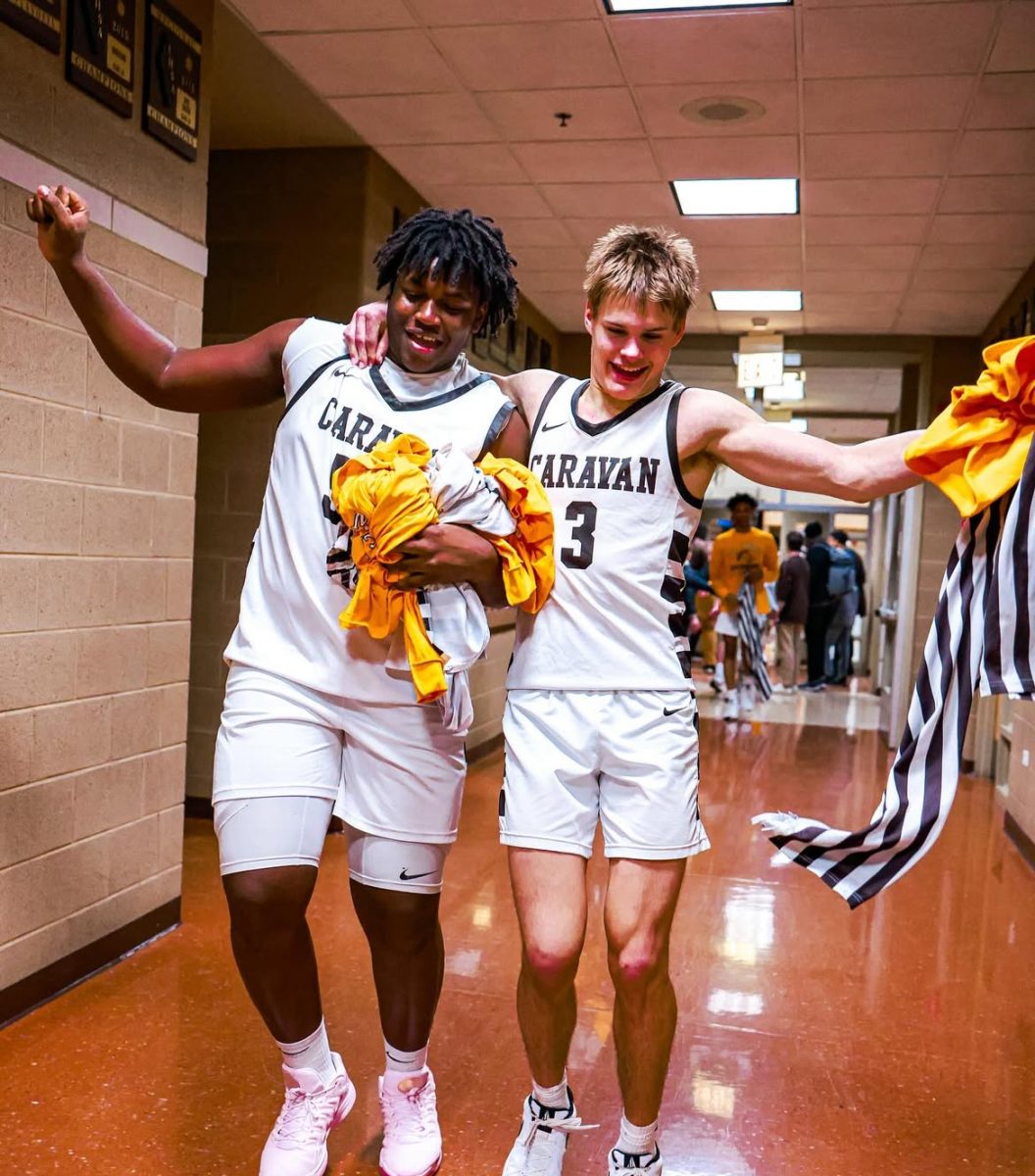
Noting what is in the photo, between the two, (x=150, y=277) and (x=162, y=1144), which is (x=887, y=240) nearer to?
(x=150, y=277)

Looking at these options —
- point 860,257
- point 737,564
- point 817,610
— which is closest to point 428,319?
point 860,257

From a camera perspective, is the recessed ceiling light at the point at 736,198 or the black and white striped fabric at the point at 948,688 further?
the recessed ceiling light at the point at 736,198

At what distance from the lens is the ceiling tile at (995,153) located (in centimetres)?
473

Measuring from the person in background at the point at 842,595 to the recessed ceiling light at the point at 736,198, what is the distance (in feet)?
24.3

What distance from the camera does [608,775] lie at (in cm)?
218

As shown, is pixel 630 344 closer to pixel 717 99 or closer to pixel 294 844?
pixel 294 844

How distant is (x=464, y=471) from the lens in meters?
2.01

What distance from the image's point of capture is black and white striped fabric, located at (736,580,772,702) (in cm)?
920

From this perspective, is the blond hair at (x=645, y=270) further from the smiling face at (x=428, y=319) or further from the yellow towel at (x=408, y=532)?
the yellow towel at (x=408, y=532)

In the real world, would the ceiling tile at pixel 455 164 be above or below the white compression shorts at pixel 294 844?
above

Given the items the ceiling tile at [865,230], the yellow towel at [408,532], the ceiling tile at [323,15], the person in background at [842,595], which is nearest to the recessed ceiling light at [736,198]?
the ceiling tile at [865,230]

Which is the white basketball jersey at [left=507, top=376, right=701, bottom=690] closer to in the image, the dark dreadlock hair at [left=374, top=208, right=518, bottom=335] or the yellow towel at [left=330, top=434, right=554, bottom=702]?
the yellow towel at [left=330, top=434, right=554, bottom=702]

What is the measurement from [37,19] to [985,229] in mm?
4714

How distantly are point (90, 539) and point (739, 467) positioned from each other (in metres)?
1.92
